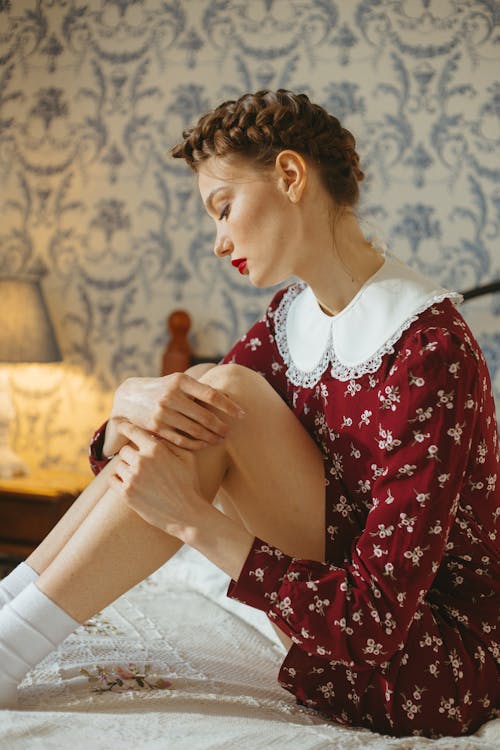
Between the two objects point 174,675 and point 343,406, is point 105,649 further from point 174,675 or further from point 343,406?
point 343,406

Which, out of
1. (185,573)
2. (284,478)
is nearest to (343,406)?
(284,478)

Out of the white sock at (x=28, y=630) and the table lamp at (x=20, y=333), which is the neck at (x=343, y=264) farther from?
the table lamp at (x=20, y=333)

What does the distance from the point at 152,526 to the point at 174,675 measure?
A: 0.24 m

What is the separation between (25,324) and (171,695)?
1.63 metres

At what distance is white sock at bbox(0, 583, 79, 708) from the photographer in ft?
3.41

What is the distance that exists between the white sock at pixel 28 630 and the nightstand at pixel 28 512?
1.36 meters

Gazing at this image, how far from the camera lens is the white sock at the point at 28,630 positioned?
1040mm

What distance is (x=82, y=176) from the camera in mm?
2750

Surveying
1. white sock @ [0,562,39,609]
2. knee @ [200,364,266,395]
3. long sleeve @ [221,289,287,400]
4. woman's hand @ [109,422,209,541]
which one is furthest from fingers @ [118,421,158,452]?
long sleeve @ [221,289,287,400]

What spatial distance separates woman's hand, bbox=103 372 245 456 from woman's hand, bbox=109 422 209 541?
0.7 inches

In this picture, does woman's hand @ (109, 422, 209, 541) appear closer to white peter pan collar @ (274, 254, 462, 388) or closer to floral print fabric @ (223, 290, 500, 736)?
floral print fabric @ (223, 290, 500, 736)

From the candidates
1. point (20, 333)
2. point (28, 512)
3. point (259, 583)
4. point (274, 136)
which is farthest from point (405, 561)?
point (20, 333)

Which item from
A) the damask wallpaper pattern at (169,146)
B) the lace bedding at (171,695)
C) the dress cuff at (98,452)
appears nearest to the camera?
the lace bedding at (171,695)

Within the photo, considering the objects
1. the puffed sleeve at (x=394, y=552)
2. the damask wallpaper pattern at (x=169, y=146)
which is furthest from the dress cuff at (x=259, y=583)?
the damask wallpaper pattern at (x=169, y=146)
